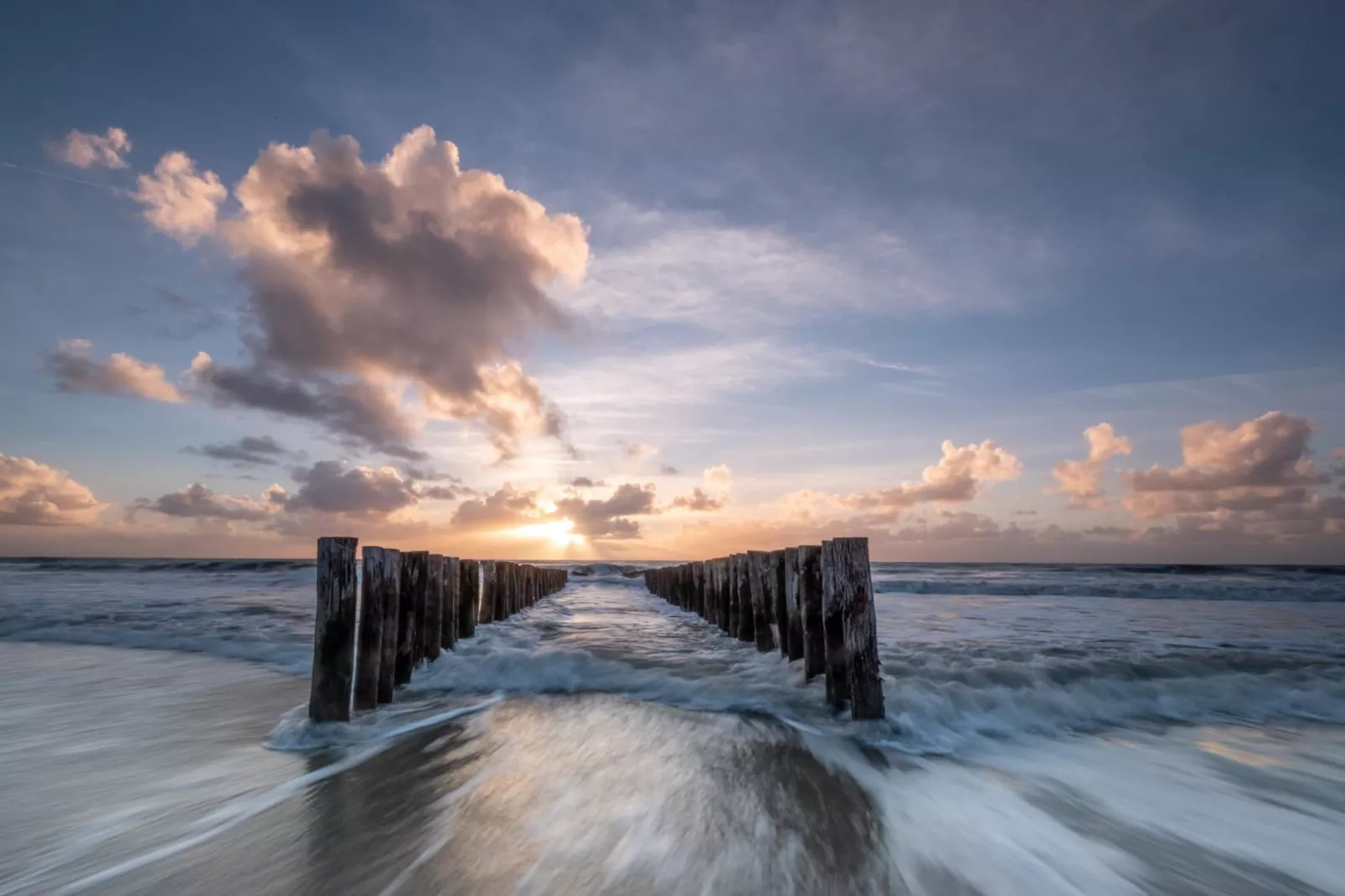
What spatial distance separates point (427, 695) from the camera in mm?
6211

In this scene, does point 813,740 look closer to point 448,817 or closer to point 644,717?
point 644,717

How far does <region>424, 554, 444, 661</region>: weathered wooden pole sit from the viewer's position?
7453 mm

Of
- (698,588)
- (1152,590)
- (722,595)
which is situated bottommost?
(1152,590)

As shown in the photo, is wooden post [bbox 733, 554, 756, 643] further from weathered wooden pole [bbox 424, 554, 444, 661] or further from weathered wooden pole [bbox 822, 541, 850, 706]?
weathered wooden pole [bbox 424, 554, 444, 661]

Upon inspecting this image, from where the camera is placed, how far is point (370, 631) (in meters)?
5.43

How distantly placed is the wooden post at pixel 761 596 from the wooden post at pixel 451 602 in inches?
167

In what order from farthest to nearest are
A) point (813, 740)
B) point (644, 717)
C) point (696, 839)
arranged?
point (644, 717) < point (813, 740) < point (696, 839)

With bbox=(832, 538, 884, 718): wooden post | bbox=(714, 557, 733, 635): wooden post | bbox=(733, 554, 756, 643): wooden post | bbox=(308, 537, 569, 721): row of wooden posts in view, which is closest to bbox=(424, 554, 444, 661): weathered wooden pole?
bbox=(308, 537, 569, 721): row of wooden posts

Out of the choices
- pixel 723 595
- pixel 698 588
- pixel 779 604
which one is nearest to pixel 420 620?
pixel 779 604

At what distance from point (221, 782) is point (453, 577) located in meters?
5.13

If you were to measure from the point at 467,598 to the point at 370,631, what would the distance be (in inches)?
199

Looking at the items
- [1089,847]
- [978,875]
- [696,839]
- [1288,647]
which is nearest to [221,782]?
[696,839]

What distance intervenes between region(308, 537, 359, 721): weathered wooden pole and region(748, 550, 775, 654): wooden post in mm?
5270

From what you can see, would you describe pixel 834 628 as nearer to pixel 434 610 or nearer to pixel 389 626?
pixel 389 626
